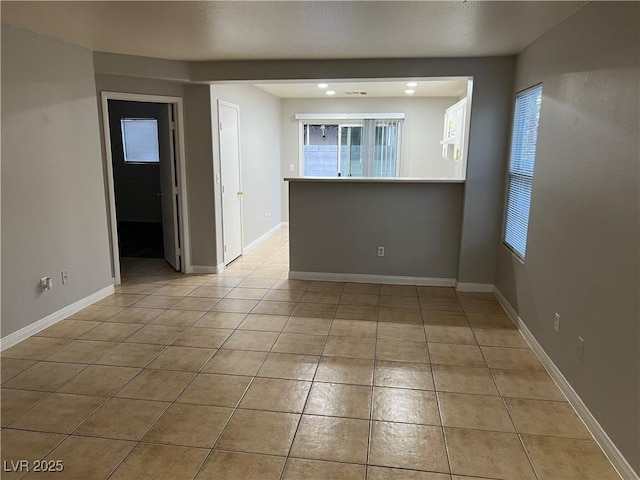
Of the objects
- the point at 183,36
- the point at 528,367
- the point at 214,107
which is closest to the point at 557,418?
the point at 528,367

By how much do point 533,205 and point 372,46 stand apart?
6.34 ft

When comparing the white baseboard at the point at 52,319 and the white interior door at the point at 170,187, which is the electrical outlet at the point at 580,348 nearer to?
the white baseboard at the point at 52,319

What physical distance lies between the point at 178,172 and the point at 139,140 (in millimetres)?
3839

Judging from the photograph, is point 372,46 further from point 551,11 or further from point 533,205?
point 533,205

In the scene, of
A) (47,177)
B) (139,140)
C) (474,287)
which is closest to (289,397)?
(47,177)

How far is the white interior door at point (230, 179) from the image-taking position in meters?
5.34

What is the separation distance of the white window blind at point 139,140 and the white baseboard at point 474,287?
6.20 meters

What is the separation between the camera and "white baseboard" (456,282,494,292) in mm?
4633

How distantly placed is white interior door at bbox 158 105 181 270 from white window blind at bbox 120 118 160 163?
3066 millimetres

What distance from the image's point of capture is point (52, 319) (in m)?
3.69

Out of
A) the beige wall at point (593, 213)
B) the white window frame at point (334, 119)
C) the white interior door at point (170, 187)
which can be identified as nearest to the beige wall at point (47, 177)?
the white interior door at point (170, 187)

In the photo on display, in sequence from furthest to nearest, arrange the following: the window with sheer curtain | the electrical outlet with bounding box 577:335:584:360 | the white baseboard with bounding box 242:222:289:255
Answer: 1. the window with sheer curtain
2. the white baseboard with bounding box 242:222:289:255
3. the electrical outlet with bounding box 577:335:584:360

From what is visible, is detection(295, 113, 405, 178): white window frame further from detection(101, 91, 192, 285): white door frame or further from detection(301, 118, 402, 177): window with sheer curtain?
detection(101, 91, 192, 285): white door frame

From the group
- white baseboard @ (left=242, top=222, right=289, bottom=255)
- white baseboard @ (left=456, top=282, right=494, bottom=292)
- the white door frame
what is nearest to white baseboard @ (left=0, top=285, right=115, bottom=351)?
the white door frame
